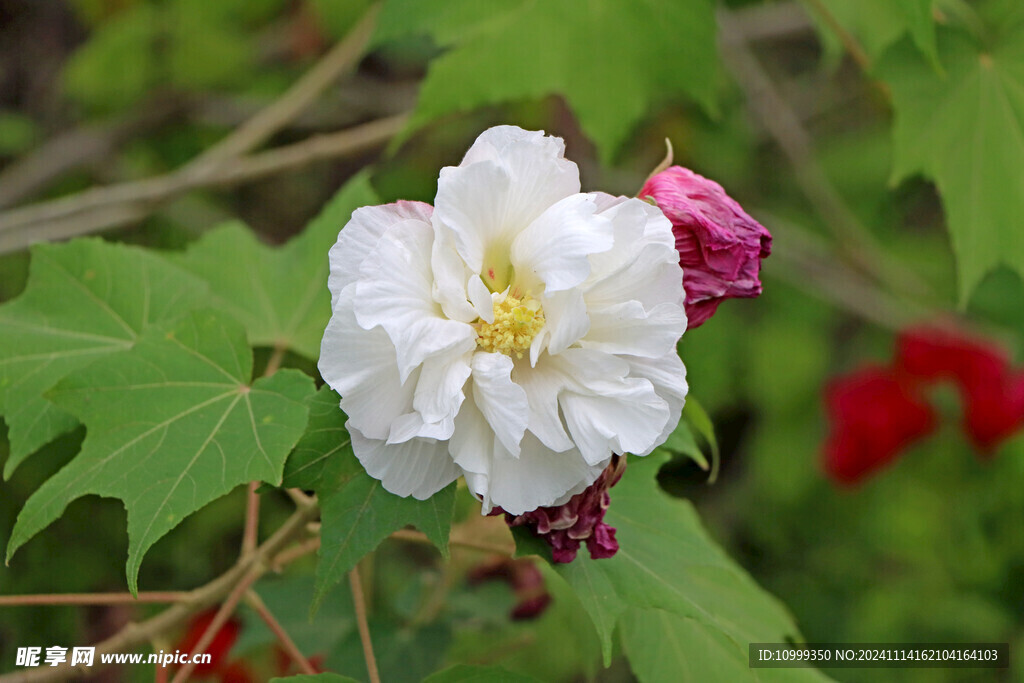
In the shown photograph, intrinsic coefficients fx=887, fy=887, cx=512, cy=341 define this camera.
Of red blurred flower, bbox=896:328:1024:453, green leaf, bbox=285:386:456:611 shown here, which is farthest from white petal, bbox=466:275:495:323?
red blurred flower, bbox=896:328:1024:453

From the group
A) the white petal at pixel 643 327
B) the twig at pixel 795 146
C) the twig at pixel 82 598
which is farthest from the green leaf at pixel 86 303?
the twig at pixel 795 146

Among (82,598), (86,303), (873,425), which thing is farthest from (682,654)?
(873,425)

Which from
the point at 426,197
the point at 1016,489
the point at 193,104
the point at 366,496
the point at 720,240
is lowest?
the point at 1016,489

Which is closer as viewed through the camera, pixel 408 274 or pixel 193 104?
pixel 408 274

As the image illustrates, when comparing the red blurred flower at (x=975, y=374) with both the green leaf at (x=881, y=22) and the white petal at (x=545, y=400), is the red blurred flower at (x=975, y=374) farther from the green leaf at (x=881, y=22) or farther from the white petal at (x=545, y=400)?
the white petal at (x=545, y=400)

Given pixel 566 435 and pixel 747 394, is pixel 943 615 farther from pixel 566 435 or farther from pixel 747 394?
pixel 566 435

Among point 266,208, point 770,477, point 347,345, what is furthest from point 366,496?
point 266,208
